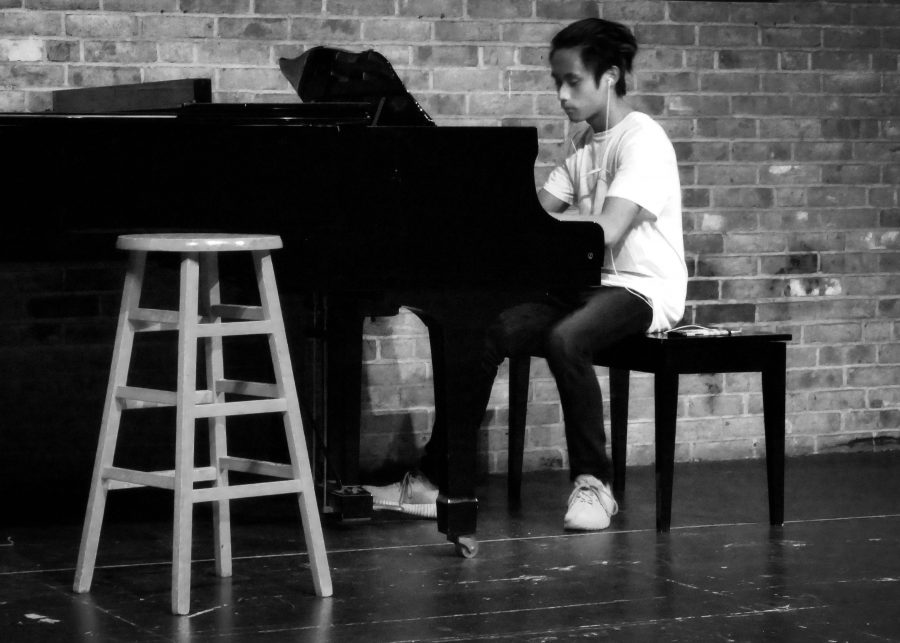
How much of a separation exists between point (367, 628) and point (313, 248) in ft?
2.87

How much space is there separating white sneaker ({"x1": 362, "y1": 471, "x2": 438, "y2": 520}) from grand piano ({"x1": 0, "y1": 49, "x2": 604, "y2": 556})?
50cm

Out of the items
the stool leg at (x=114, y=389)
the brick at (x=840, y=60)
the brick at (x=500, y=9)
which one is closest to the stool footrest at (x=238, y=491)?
the stool leg at (x=114, y=389)

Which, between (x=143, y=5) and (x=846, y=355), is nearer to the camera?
(x=143, y=5)

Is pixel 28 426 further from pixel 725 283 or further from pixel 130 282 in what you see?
pixel 725 283

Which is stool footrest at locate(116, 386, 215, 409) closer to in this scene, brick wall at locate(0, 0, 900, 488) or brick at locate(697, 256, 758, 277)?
brick wall at locate(0, 0, 900, 488)

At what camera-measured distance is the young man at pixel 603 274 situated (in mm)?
3664

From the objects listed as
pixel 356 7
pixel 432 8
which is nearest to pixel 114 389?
pixel 356 7

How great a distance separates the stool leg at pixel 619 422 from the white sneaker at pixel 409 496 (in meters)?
0.60

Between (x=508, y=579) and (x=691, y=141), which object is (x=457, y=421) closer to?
(x=508, y=579)

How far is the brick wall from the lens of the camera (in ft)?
13.2

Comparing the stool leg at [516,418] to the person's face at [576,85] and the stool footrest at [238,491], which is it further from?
the stool footrest at [238,491]

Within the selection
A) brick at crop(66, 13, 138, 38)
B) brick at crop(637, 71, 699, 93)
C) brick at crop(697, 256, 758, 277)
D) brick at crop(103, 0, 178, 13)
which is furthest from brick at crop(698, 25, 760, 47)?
brick at crop(66, 13, 138, 38)

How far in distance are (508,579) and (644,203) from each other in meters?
1.14

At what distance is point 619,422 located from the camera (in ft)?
13.6
